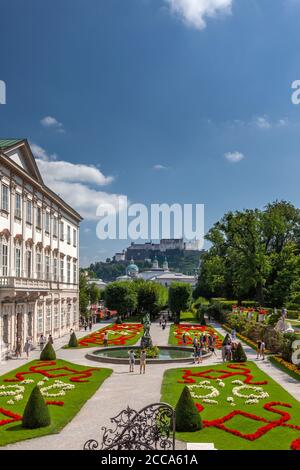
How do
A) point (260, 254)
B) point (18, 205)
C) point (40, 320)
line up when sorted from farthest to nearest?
1. point (260, 254)
2. point (40, 320)
3. point (18, 205)

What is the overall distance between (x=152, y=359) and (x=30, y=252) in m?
14.9

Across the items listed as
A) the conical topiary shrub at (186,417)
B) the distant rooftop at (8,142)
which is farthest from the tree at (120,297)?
the conical topiary shrub at (186,417)

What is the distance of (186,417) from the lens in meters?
16.5

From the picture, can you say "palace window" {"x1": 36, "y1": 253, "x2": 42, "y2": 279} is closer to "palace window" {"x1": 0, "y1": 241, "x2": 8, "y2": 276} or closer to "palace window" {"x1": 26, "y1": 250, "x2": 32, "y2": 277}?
"palace window" {"x1": 26, "y1": 250, "x2": 32, "y2": 277}

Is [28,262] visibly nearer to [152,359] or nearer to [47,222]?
[47,222]

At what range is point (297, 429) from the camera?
55.3 feet

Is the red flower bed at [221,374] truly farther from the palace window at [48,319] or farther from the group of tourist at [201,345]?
the palace window at [48,319]

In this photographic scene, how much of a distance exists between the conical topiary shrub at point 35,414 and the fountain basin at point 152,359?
1576 cm

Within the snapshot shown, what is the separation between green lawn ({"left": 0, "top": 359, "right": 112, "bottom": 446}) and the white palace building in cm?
582

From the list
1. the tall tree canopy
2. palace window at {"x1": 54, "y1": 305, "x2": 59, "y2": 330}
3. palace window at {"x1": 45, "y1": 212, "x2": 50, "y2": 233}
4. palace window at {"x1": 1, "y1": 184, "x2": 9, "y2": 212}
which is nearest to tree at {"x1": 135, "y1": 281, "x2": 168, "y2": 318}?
the tall tree canopy

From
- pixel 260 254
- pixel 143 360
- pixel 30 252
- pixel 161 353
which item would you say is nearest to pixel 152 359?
pixel 143 360
